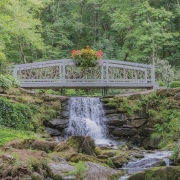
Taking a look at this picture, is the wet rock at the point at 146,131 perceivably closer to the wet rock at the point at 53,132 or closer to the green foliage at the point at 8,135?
the wet rock at the point at 53,132

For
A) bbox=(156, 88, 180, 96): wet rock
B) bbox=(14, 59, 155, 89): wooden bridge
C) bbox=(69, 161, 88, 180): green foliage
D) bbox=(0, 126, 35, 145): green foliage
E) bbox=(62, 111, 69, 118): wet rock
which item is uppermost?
bbox=(14, 59, 155, 89): wooden bridge

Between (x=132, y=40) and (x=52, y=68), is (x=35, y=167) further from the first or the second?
(x=132, y=40)

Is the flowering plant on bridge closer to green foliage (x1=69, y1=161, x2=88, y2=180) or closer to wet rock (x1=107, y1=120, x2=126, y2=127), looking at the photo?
wet rock (x1=107, y1=120, x2=126, y2=127)

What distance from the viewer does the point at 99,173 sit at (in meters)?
6.69

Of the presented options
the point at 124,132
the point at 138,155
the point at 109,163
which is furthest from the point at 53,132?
the point at 109,163

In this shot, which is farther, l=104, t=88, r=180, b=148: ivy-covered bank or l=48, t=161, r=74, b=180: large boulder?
l=104, t=88, r=180, b=148: ivy-covered bank

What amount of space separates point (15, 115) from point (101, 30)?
1828cm

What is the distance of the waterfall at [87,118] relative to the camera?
45.1 ft

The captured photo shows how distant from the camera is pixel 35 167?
6.73 meters

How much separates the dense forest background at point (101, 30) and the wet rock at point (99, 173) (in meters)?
14.6

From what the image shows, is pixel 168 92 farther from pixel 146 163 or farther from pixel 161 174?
pixel 161 174

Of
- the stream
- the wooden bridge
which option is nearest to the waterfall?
the stream

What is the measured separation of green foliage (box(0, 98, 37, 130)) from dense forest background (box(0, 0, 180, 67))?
8690 mm

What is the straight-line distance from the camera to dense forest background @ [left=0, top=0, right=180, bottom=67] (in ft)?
73.3
